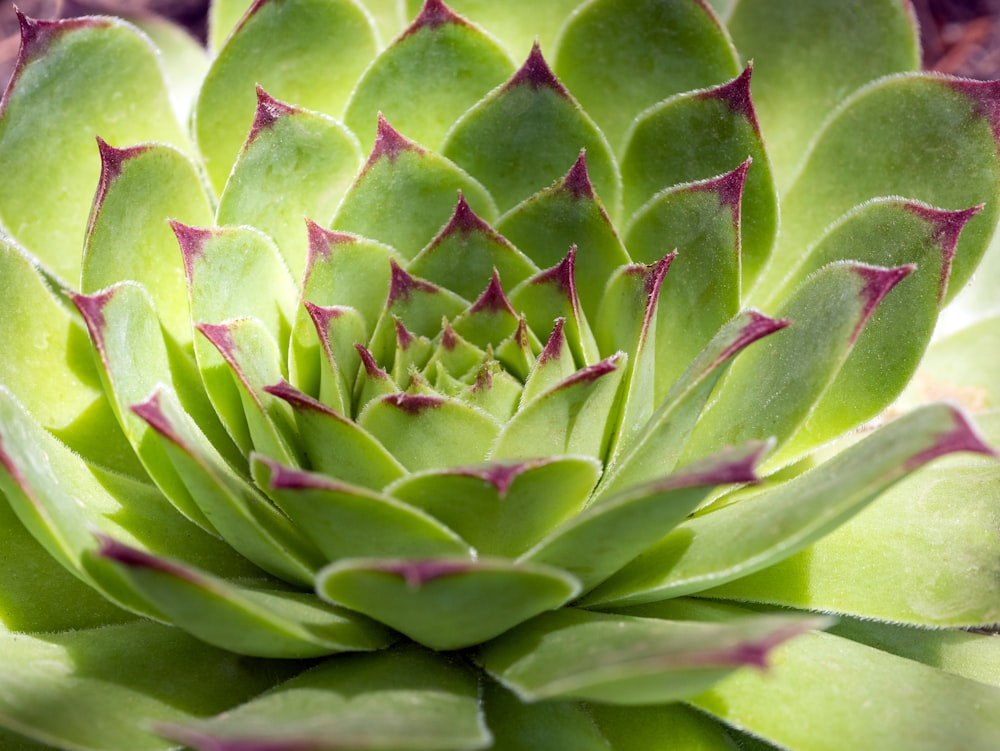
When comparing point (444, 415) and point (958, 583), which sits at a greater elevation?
point (444, 415)

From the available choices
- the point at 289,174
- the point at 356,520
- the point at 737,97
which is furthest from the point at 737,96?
the point at 356,520

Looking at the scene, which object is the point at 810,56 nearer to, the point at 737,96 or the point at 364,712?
the point at 737,96

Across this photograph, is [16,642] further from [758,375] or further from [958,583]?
[958,583]

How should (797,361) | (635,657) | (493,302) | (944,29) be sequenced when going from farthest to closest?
(944,29), (493,302), (797,361), (635,657)

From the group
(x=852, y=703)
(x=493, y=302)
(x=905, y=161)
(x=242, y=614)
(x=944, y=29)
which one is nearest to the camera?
(x=242, y=614)

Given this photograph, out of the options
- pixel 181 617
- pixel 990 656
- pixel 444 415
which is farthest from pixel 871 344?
pixel 181 617

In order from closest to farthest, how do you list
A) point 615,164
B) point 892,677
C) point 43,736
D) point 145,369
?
point 43,736 < point 892,677 < point 145,369 < point 615,164

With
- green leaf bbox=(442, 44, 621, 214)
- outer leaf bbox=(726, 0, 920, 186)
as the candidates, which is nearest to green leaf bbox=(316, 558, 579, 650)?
green leaf bbox=(442, 44, 621, 214)
